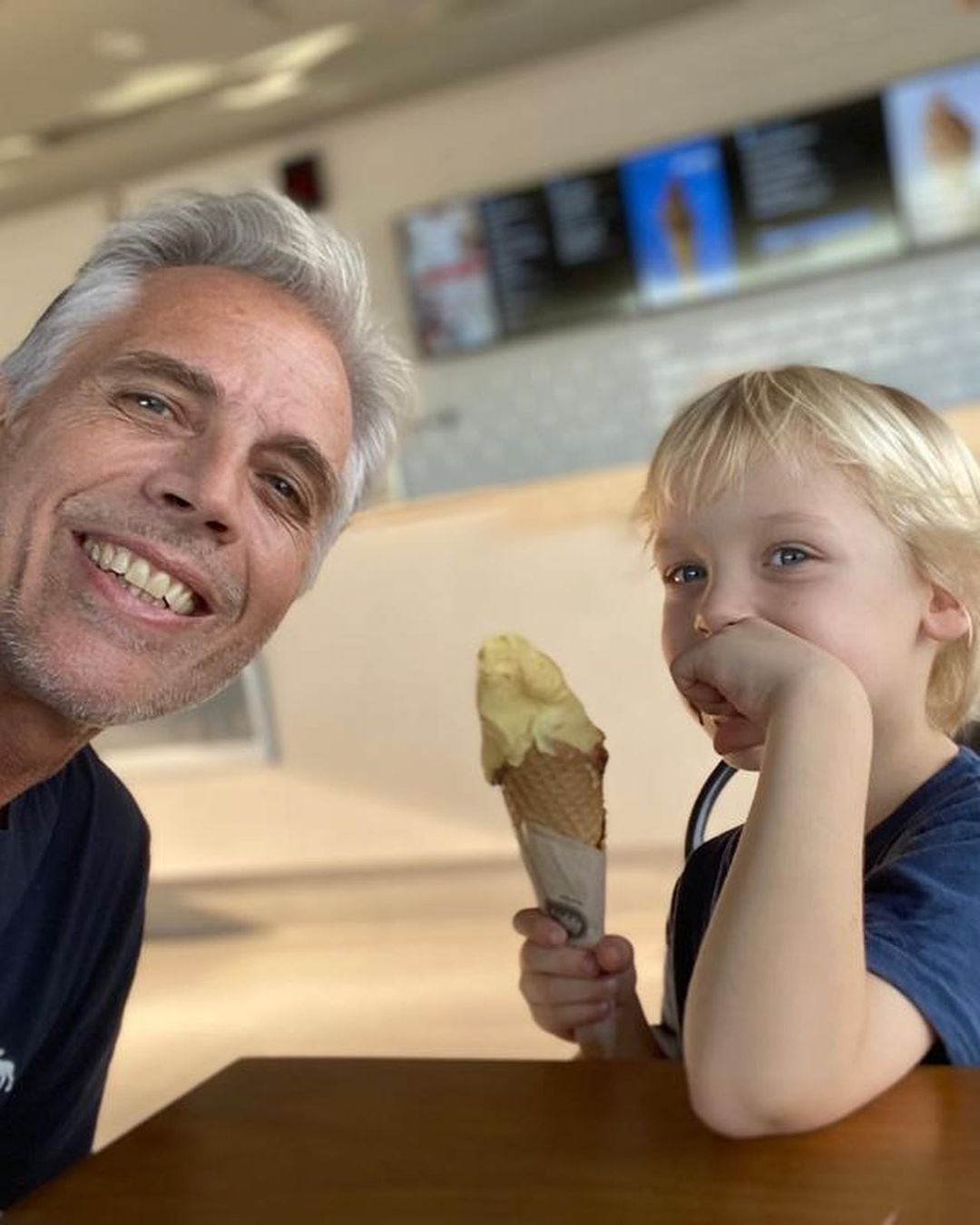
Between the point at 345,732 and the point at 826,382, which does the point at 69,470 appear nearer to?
the point at 826,382

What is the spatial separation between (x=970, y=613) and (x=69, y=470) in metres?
0.75

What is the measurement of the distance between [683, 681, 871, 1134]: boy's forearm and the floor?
2156mm

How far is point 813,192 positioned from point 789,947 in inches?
185

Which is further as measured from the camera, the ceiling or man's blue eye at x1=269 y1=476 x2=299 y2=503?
the ceiling

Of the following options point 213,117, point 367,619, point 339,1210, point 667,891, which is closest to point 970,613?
point 339,1210

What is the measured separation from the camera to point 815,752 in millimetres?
780

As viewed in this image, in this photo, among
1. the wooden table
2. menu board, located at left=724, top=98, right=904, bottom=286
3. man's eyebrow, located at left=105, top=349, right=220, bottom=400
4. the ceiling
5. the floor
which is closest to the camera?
the wooden table

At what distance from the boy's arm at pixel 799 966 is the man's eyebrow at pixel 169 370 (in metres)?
0.63

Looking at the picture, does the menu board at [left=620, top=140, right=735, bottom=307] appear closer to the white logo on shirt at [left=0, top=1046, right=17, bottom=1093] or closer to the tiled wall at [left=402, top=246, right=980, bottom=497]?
the tiled wall at [left=402, top=246, right=980, bottom=497]

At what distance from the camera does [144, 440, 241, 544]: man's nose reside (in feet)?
3.81

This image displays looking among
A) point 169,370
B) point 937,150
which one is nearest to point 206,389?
point 169,370

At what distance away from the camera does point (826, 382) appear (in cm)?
109

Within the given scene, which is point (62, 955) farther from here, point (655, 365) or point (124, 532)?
point (655, 365)

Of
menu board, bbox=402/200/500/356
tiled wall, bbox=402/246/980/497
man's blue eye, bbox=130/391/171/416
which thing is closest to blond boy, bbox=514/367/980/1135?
man's blue eye, bbox=130/391/171/416
